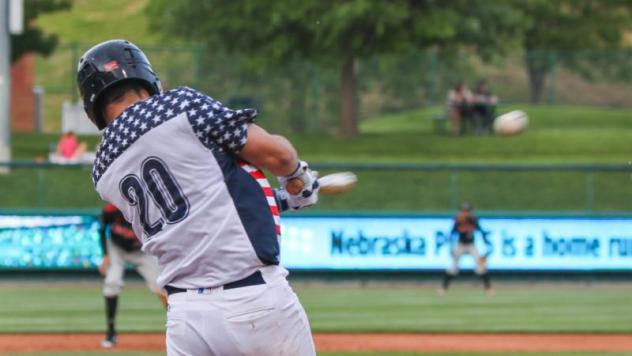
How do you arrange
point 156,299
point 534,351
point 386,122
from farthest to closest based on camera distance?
point 386,122 < point 156,299 < point 534,351

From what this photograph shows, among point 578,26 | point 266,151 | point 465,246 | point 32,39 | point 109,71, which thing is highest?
point 578,26

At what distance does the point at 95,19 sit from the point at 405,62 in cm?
4234

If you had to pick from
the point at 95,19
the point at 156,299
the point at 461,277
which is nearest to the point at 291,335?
the point at 156,299

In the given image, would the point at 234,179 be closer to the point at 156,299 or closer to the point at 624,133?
the point at 156,299

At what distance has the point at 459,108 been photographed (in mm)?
32781

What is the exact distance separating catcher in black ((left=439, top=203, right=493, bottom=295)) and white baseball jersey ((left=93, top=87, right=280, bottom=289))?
1549 centimetres

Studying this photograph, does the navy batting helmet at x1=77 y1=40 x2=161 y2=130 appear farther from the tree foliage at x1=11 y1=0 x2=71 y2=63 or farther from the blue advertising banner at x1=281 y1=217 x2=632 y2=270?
the tree foliage at x1=11 y1=0 x2=71 y2=63

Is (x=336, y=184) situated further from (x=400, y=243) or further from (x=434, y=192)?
(x=434, y=192)

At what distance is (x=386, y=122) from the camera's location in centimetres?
3769

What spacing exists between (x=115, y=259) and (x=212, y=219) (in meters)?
8.83

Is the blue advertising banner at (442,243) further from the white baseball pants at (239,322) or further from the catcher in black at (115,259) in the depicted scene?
the white baseball pants at (239,322)

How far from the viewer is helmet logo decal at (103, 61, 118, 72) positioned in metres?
4.26

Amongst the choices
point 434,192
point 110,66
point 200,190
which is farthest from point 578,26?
point 200,190

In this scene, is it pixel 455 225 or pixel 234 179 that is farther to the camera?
pixel 455 225
